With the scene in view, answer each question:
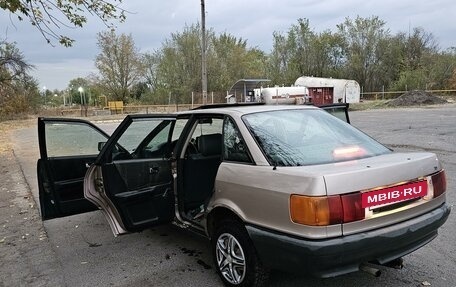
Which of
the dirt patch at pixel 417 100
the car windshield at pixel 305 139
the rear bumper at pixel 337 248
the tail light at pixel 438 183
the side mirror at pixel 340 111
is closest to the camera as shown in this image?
the rear bumper at pixel 337 248

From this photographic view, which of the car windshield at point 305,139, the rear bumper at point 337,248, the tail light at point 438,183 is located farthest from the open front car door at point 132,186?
the tail light at point 438,183

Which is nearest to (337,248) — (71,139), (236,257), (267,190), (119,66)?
(267,190)

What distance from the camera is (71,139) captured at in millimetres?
5449

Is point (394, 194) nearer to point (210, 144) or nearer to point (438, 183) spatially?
point (438, 183)

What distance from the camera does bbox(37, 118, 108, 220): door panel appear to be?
Result: 4.73 meters

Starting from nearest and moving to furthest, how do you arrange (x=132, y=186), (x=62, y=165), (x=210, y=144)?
1. (x=210, y=144)
2. (x=132, y=186)
3. (x=62, y=165)

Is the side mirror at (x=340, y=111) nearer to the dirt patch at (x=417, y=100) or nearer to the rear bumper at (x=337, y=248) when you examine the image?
the rear bumper at (x=337, y=248)

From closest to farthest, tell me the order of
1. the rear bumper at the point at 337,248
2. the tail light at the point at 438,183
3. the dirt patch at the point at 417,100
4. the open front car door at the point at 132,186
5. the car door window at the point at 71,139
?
the rear bumper at the point at 337,248, the tail light at the point at 438,183, the open front car door at the point at 132,186, the car door window at the point at 71,139, the dirt patch at the point at 417,100

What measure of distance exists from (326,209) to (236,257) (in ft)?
3.31

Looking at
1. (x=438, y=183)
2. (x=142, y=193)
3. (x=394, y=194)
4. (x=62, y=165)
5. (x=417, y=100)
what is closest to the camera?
(x=394, y=194)

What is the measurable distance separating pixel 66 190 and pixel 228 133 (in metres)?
2.50

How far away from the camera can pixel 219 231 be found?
3459 millimetres

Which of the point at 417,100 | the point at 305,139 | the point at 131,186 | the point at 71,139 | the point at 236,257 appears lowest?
the point at 236,257

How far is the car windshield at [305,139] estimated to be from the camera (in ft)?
10.3
